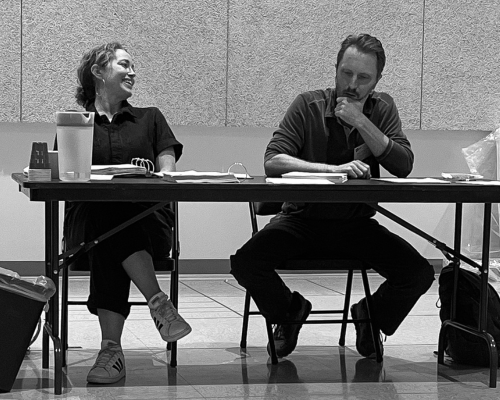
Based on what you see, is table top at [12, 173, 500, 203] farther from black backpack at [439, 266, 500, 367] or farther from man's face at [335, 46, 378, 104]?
man's face at [335, 46, 378, 104]

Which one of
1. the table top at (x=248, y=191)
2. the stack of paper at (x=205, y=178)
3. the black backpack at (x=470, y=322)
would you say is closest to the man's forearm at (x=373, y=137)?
the table top at (x=248, y=191)

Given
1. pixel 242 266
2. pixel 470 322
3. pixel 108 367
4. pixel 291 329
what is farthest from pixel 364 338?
pixel 108 367

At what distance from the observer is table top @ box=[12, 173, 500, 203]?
8.87ft

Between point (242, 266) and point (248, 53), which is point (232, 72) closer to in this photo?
point (248, 53)

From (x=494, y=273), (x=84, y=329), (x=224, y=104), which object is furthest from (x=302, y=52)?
(x=84, y=329)

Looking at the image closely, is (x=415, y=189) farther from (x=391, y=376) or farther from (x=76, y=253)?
(x=76, y=253)

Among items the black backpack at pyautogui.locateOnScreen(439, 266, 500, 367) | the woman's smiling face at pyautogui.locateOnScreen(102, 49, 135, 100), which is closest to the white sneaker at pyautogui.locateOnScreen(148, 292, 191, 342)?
the woman's smiling face at pyautogui.locateOnScreen(102, 49, 135, 100)

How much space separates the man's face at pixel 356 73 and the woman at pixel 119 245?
706 millimetres

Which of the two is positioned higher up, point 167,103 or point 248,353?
point 167,103

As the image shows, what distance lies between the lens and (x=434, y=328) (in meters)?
4.05

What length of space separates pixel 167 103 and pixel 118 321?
7.66ft

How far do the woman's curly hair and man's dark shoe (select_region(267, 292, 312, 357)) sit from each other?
1137mm

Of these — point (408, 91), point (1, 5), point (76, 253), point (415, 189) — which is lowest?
point (76, 253)

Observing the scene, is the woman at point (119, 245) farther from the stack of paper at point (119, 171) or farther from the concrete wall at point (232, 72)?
the concrete wall at point (232, 72)
